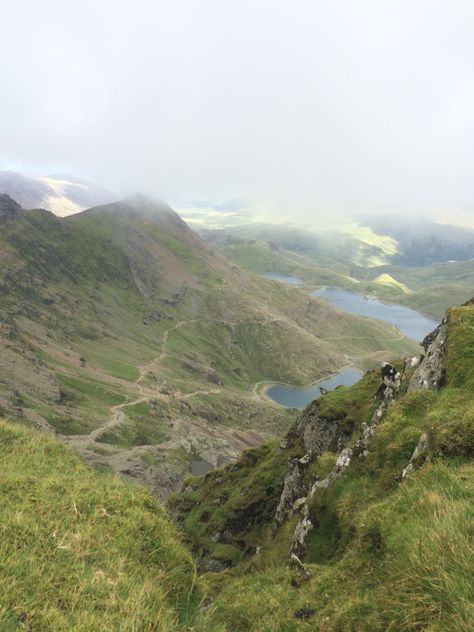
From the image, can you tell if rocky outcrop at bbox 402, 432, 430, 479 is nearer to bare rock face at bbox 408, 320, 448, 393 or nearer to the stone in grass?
the stone in grass

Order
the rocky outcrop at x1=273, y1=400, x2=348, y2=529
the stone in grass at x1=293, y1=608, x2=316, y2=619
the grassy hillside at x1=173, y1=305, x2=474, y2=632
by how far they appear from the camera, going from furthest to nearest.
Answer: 1. the rocky outcrop at x1=273, y1=400, x2=348, y2=529
2. the stone in grass at x1=293, y1=608, x2=316, y2=619
3. the grassy hillside at x1=173, y1=305, x2=474, y2=632

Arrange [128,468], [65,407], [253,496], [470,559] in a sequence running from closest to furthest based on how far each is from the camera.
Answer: [470,559]
[253,496]
[128,468]
[65,407]

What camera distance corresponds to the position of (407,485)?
13148 millimetres

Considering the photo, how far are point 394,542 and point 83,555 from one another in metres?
7.23

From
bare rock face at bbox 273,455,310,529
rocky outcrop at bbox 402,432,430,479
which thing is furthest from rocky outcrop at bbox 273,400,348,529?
rocky outcrop at bbox 402,432,430,479

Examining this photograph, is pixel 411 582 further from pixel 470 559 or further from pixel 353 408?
pixel 353 408

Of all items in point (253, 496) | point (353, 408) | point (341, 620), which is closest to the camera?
point (341, 620)

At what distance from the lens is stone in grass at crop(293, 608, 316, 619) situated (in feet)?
38.3

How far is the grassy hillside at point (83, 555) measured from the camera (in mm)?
7117

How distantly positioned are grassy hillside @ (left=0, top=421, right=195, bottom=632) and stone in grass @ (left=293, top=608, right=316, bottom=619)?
3.63 meters

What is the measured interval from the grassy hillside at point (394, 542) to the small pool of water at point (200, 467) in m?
145

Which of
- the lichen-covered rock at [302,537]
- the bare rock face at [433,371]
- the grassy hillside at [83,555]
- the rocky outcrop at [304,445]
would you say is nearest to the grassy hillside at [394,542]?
the lichen-covered rock at [302,537]

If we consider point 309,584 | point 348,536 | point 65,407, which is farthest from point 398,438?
point 65,407

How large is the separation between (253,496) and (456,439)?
59.9 metres
